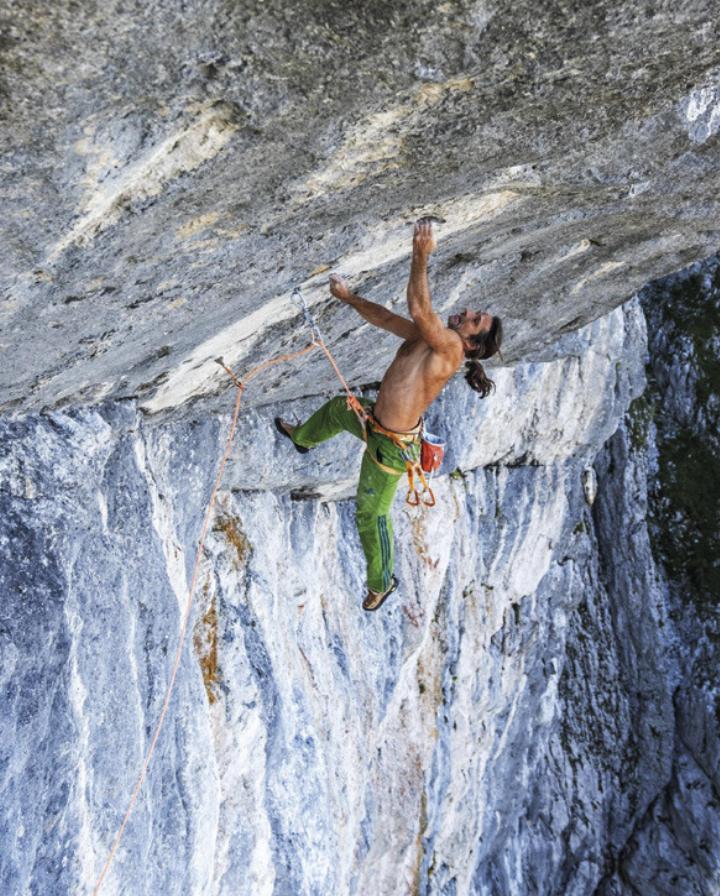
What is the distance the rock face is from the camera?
5410 millimetres

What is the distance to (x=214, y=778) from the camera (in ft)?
22.4

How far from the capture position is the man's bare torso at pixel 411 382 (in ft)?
18.2

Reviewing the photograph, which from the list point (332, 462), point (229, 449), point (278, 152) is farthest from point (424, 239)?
point (332, 462)

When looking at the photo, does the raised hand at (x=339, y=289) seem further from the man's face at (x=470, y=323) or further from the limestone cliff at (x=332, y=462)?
the man's face at (x=470, y=323)

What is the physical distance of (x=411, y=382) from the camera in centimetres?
585

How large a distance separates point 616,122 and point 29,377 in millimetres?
3658

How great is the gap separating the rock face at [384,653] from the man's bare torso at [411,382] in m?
1.86

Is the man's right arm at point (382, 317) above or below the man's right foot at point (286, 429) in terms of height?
below

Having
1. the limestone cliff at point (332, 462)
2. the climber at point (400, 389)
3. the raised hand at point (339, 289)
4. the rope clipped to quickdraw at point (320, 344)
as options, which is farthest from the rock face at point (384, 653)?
the raised hand at point (339, 289)

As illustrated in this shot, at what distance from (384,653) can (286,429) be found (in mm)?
3885

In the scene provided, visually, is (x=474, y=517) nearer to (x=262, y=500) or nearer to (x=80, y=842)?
(x=262, y=500)

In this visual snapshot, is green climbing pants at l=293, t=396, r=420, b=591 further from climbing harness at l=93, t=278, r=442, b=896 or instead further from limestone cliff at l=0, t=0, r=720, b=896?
limestone cliff at l=0, t=0, r=720, b=896

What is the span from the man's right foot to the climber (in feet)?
0.04

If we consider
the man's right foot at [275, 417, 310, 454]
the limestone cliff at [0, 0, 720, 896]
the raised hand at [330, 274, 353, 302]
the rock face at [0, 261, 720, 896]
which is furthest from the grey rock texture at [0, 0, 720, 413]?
the man's right foot at [275, 417, 310, 454]
